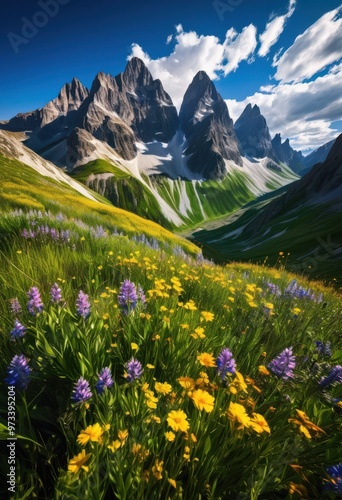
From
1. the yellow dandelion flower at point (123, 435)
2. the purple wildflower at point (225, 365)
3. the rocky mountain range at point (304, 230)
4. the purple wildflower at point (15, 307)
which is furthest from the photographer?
the rocky mountain range at point (304, 230)

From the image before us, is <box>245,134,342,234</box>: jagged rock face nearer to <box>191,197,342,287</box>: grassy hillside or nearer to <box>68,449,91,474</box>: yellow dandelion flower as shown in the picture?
<box>191,197,342,287</box>: grassy hillside

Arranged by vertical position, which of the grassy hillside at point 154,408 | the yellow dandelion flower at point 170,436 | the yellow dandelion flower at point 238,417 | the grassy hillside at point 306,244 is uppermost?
the yellow dandelion flower at point 238,417

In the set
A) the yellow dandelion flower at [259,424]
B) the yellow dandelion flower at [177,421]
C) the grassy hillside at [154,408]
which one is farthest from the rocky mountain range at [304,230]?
the yellow dandelion flower at [177,421]

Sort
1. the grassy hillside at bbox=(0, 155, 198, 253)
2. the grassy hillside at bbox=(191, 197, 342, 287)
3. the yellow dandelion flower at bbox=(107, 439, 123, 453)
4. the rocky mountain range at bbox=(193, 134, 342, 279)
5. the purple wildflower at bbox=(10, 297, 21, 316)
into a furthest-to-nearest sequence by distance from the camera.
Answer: the rocky mountain range at bbox=(193, 134, 342, 279) < the grassy hillside at bbox=(191, 197, 342, 287) < the grassy hillside at bbox=(0, 155, 198, 253) < the purple wildflower at bbox=(10, 297, 21, 316) < the yellow dandelion flower at bbox=(107, 439, 123, 453)

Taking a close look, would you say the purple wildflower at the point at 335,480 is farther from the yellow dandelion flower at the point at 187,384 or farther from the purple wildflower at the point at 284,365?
the yellow dandelion flower at the point at 187,384

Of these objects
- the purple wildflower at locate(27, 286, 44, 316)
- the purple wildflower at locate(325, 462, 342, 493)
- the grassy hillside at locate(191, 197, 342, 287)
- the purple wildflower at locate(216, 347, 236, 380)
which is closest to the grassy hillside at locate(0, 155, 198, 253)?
the purple wildflower at locate(27, 286, 44, 316)

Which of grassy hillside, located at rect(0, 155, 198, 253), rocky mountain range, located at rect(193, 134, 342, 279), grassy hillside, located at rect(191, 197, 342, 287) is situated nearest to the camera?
grassy hillside, located at rect(0, 155, 198, 253)

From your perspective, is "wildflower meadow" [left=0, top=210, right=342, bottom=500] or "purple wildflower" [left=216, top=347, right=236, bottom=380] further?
"purple wildflower" [left=216, top=347, right=236, bottom=380]

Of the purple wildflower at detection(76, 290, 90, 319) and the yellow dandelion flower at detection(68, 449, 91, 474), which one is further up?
the purple wildflower at detection(76, 290, 90, 319)

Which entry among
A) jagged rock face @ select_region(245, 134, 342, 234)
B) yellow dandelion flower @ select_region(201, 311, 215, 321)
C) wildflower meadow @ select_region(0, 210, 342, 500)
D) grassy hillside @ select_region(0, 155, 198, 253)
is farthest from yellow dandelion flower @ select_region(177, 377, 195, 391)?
jagged rock face @ select_region(245, 134, 342, 234)

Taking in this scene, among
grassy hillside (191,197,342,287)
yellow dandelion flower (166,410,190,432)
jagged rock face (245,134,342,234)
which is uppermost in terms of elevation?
jagged rock face (245,134,342,234)

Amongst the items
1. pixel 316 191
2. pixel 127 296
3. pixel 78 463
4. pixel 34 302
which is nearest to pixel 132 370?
pixel 78 463

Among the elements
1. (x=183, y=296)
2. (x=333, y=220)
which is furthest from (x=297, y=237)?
(x=183, y=296)

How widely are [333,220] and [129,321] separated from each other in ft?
290
